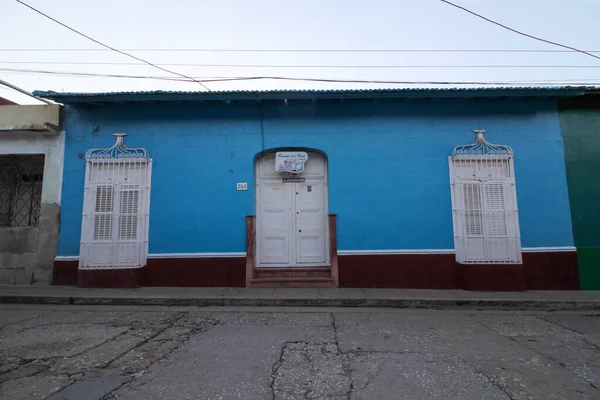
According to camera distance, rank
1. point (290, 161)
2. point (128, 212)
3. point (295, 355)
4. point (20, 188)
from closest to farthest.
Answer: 1. point (295, 355)
2. point (128, 212)
3. point (290, 161)
4. point (20, 188)

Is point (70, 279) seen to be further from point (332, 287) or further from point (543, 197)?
point (543, 197)

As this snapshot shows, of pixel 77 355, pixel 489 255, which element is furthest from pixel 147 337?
pixel 489 255

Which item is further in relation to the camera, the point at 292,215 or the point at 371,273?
the point at 292,215

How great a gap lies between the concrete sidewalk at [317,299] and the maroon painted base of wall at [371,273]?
454mm

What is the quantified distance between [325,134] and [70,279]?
244 inches

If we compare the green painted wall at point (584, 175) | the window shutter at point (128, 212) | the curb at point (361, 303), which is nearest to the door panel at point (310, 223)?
the curb at point (361, 303)

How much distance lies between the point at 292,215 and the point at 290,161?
120 cm

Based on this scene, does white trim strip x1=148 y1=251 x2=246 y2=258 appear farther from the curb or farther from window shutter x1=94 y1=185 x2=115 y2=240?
the curb

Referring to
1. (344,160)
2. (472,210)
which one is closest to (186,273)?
(344,160)

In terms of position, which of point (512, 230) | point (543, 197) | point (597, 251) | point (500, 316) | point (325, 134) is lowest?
point (500, 316)

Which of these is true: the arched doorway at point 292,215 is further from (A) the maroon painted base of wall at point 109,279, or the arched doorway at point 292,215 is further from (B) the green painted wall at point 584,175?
(B) the green painted wall at point 584,175

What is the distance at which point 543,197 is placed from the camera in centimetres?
736

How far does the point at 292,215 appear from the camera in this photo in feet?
25.4

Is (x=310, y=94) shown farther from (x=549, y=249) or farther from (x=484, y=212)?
(x=549, y=249)
